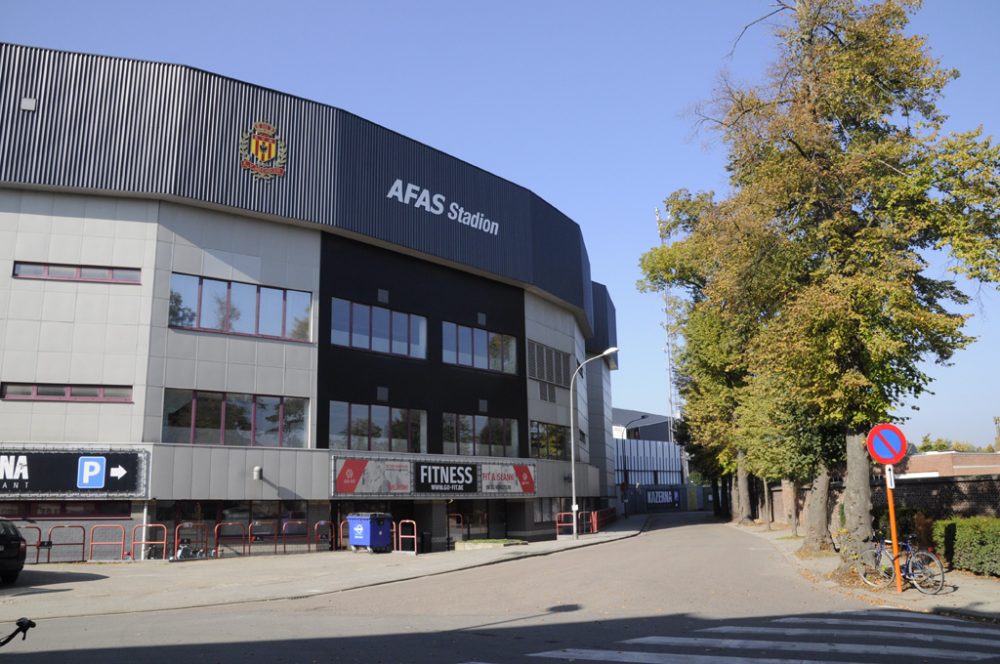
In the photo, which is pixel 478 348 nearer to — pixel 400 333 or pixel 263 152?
pixel 400 333

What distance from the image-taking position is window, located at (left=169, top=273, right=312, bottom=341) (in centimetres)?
2903

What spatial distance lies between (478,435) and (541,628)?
27.2m

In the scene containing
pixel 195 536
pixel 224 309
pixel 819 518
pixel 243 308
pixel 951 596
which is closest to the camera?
pixel 951 596

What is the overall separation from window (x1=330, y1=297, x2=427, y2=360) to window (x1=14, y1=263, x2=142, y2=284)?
7722mm

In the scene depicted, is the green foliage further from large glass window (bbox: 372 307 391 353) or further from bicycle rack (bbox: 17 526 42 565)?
bicycle rack (bbox: 17 526 42 565)

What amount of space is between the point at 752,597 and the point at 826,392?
5343 millimetres

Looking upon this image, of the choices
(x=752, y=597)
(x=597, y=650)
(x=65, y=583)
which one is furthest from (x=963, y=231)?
(x=65, y=583)

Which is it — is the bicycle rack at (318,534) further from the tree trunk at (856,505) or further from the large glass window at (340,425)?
the tree trunk at (856,505)

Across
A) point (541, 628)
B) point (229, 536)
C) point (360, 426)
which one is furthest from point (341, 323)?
point (541, 628)

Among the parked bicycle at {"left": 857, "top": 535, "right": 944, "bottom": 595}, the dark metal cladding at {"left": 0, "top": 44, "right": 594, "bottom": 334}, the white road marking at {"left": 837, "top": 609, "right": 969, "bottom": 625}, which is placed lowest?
the white road marking at {"left": 837, "top": 609, "right": 969, "bottom": 625}

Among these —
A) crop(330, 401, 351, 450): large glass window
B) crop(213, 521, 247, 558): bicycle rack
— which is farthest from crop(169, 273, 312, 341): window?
crop(213, 521, 247, 558): bicycle rack

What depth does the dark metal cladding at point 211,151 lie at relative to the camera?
28.0m

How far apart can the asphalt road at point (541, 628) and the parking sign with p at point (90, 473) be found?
40.1 ft

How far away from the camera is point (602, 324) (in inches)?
2569
